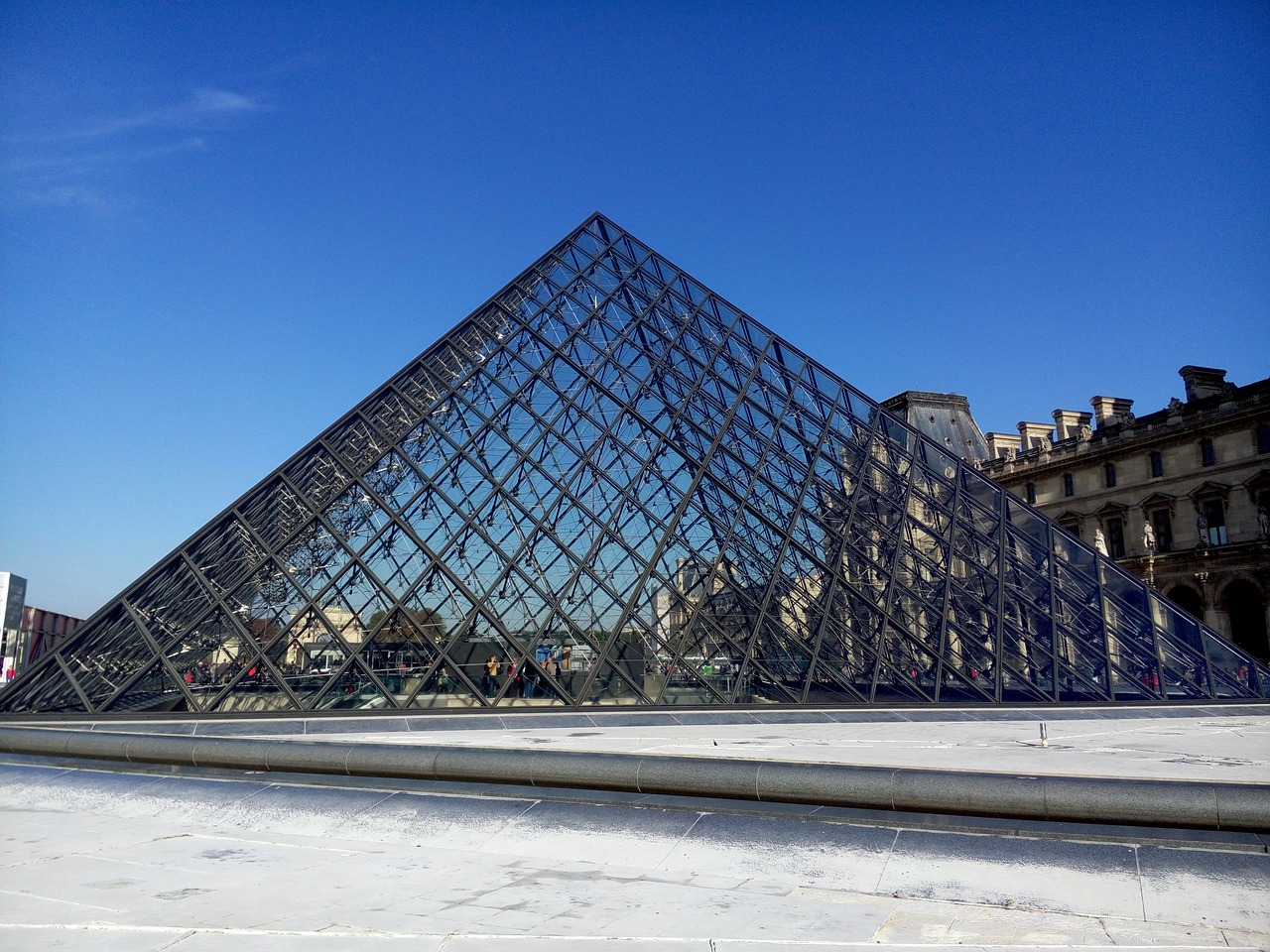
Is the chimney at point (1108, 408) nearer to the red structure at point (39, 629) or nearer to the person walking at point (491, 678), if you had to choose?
the person walking at point (491, 678)

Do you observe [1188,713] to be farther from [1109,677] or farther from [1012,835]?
[1012,835]

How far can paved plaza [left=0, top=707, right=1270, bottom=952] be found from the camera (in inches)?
188

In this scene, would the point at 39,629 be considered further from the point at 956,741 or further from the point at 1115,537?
the point at 1115,537

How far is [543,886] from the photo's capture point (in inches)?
225

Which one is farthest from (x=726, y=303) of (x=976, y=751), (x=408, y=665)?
(x=976, y=751)

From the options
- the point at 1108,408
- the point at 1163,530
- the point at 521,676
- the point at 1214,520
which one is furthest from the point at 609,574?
the point at 1108,408

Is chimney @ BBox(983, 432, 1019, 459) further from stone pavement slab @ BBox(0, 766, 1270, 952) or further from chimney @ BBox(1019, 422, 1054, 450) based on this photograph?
stone pavement slab @ BBox(0, 766, 1270, 952)

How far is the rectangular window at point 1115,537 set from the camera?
47625 mm

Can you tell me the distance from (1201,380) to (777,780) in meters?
46.7

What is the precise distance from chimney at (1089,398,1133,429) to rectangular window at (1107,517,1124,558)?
17.0ft

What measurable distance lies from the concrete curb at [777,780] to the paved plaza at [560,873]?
10 cm

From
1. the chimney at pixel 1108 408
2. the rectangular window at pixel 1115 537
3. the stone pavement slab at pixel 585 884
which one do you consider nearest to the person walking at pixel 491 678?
the stone pavement slab at pixel 585 884

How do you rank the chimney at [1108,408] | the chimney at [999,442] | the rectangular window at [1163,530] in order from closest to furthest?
the rectangular window at [1163,530] < the chimney at [1108,408] < the chimney at [999,442]

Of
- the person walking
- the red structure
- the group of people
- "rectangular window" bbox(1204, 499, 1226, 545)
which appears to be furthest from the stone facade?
the red structure
